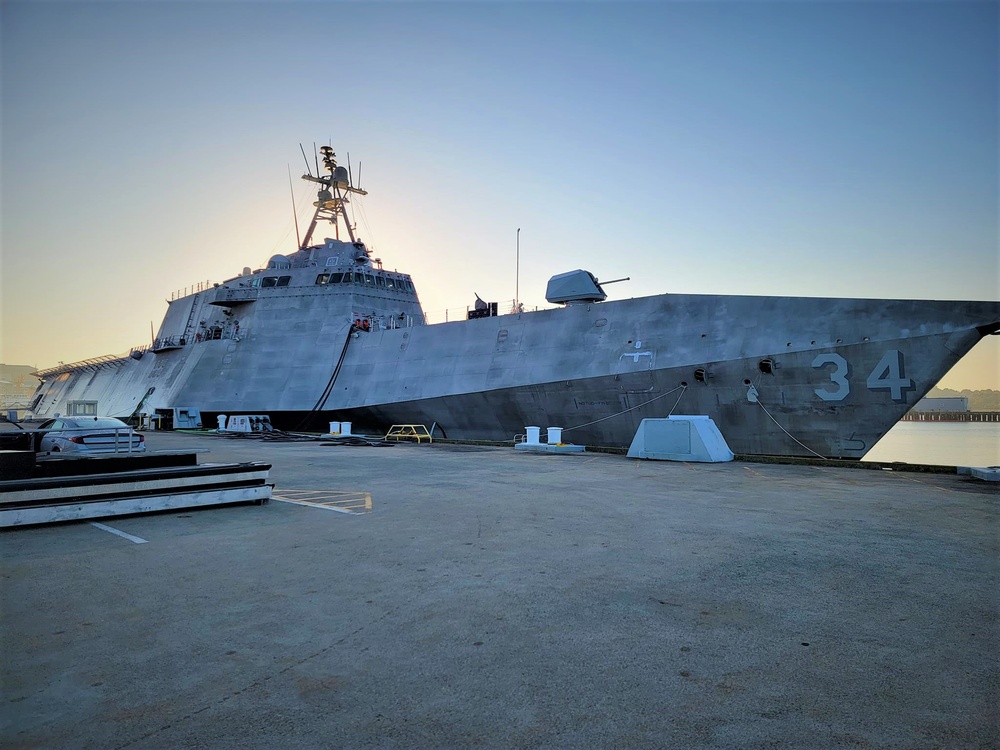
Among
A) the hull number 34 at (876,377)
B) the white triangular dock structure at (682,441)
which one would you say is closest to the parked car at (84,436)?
the white triangular dock structure at (682,441)

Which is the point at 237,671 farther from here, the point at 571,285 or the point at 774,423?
the point at 571,285

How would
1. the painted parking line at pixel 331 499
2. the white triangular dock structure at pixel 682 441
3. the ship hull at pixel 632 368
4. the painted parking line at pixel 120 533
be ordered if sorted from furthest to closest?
the white triangular dock structure at pixel 682 441
the ship hull at pixel 632 368
the painted parking line at pixel 331 499
the painted parking line at pixel 120 533

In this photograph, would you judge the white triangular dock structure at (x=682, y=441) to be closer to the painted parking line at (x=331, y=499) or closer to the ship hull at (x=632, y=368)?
the ship hull at (x=632, y=368)

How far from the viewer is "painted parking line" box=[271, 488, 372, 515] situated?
784 cm

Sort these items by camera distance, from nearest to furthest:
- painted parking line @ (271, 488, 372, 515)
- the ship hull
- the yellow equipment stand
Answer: painted parking line @ (271, 488, 372, 515) → the ship hull → the yellow equipment stand

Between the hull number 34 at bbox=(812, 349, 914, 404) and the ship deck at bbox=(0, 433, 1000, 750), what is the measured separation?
26.4 feet

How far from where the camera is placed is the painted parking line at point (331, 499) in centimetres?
784

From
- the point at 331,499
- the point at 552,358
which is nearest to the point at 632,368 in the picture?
the point at 552,358

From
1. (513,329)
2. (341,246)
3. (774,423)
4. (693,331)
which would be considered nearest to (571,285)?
(513,329)

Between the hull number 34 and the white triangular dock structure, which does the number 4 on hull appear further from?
the white triangular dock structure

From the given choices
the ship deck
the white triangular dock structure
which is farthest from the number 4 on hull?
the ship deck

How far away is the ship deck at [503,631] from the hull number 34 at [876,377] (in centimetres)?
803

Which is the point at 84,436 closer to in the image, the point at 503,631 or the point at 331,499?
the point at 331,499

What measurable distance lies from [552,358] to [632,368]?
3.11 metres
